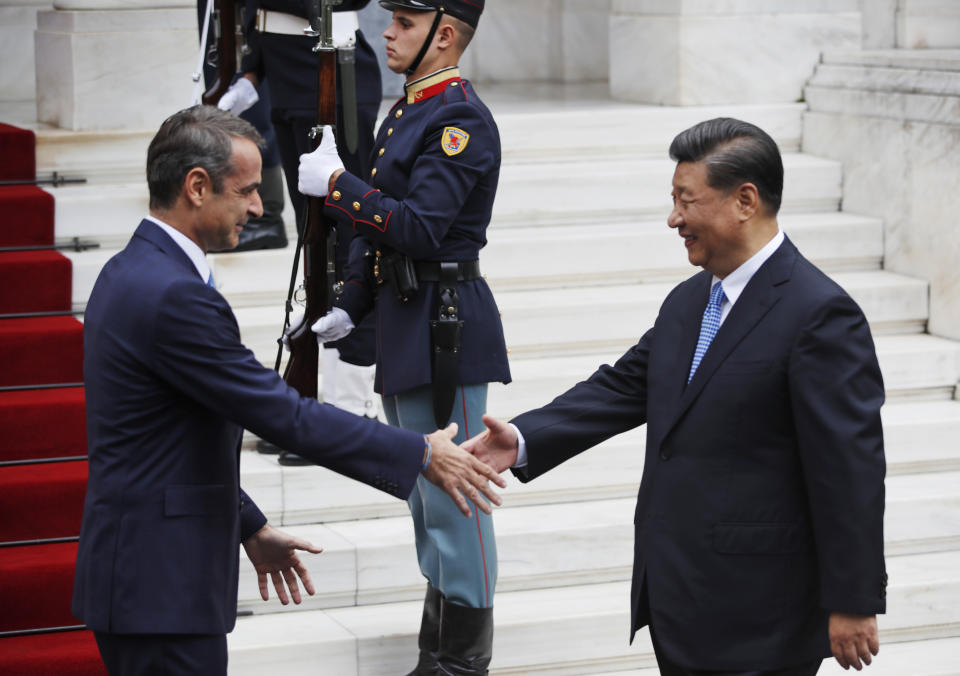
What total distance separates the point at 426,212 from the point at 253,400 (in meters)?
1.14

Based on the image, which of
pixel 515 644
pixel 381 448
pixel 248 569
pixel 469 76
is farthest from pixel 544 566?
pixel 469 76

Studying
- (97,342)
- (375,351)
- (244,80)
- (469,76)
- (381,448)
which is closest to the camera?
(97,342)

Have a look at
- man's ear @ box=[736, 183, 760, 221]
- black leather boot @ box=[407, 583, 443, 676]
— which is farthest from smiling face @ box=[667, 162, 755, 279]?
black leather boot @ box=[407, 583, 443, 676]

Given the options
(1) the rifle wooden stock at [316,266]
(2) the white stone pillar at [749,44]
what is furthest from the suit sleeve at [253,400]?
(2) the white stone pillar at [749,44]

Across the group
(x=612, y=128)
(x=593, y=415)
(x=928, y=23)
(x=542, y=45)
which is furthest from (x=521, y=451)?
(x=542, y=45)

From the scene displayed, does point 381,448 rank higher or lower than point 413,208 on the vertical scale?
lower

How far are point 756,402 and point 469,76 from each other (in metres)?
7.23

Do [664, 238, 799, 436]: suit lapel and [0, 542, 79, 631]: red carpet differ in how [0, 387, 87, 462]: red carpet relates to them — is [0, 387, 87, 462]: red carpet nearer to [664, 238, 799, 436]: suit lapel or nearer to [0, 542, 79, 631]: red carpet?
[0, 542, 79, 631]: red carpet

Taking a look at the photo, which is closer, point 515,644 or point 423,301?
point 423,301

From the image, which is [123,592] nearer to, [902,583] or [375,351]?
[375,351]

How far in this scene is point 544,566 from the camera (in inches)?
196

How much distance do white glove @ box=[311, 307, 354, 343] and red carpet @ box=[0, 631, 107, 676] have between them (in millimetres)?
1198

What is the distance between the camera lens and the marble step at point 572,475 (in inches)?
198

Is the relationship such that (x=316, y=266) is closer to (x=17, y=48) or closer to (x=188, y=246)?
(x=188, y=246)
